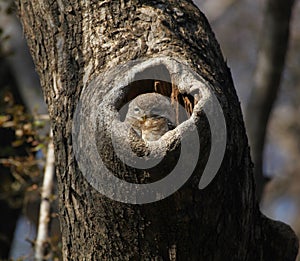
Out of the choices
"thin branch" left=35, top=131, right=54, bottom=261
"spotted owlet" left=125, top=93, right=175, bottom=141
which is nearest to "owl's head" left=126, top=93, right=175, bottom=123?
"spotted owlet" left=125, top=93, right=175, bottom=141

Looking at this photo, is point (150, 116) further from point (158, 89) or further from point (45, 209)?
point (45, 209)

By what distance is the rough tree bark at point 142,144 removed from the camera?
6.16 feet

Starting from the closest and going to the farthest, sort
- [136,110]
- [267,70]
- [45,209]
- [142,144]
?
[142,144] → [136,110] → [45,209] → [267,70]

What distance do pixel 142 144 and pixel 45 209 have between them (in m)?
1.58

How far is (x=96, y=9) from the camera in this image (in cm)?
221

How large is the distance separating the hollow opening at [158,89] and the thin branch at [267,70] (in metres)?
1.83

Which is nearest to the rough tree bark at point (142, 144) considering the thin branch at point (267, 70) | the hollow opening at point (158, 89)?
the hollow opening at point (158, 89)

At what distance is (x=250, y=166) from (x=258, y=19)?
26.6 feet

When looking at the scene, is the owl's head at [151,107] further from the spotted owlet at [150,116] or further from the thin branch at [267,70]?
the thin branch at [267,70]

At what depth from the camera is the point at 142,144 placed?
1808mm

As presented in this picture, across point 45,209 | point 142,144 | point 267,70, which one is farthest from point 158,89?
point 267,70

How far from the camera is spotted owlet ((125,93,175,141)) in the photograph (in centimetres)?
189

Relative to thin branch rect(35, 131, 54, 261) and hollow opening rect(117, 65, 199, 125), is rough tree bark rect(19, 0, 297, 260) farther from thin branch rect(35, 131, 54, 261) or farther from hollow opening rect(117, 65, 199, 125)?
thin branch rect(35, 131, 54, 261)

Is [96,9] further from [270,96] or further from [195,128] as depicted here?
[270,96]
